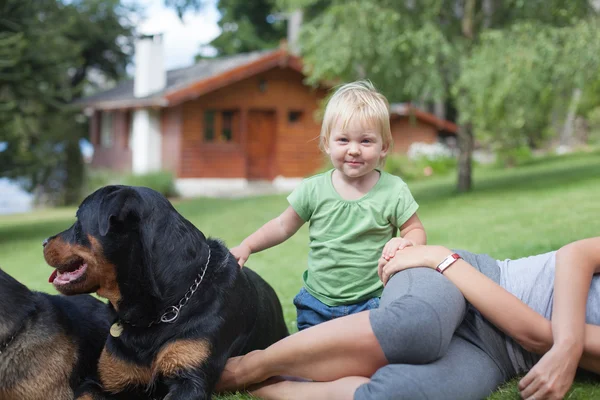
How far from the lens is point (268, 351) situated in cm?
356

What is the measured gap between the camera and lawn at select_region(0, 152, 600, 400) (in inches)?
345

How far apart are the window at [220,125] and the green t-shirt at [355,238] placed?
24.6 meters

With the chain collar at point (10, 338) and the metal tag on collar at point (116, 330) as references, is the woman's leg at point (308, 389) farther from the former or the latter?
the chain collar at point (10, 338)

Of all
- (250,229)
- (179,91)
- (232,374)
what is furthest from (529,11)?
(232,374)

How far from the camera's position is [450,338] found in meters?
3.28

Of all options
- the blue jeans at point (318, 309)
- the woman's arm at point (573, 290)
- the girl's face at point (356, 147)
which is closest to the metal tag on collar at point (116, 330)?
the blue jeans at point (318, 309)

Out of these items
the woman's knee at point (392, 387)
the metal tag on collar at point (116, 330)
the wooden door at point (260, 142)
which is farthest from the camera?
the wooden door at point (260, 142)

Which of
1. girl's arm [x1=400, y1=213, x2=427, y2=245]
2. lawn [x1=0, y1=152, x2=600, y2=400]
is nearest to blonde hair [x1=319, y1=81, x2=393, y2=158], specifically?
girl's arm [x1=400, y1=213, x2=427, y2=245]

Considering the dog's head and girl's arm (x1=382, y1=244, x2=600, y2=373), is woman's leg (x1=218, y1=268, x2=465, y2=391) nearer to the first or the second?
girl's arm (x1=382, y1=244, x2=600, y2=373)

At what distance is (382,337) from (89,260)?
4.80 feet

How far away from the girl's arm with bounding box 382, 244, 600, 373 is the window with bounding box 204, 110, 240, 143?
25.5m

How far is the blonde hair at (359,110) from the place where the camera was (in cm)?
412

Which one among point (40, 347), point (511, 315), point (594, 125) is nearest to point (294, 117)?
point (594, 125)

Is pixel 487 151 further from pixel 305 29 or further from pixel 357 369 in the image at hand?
pixel 357 369
